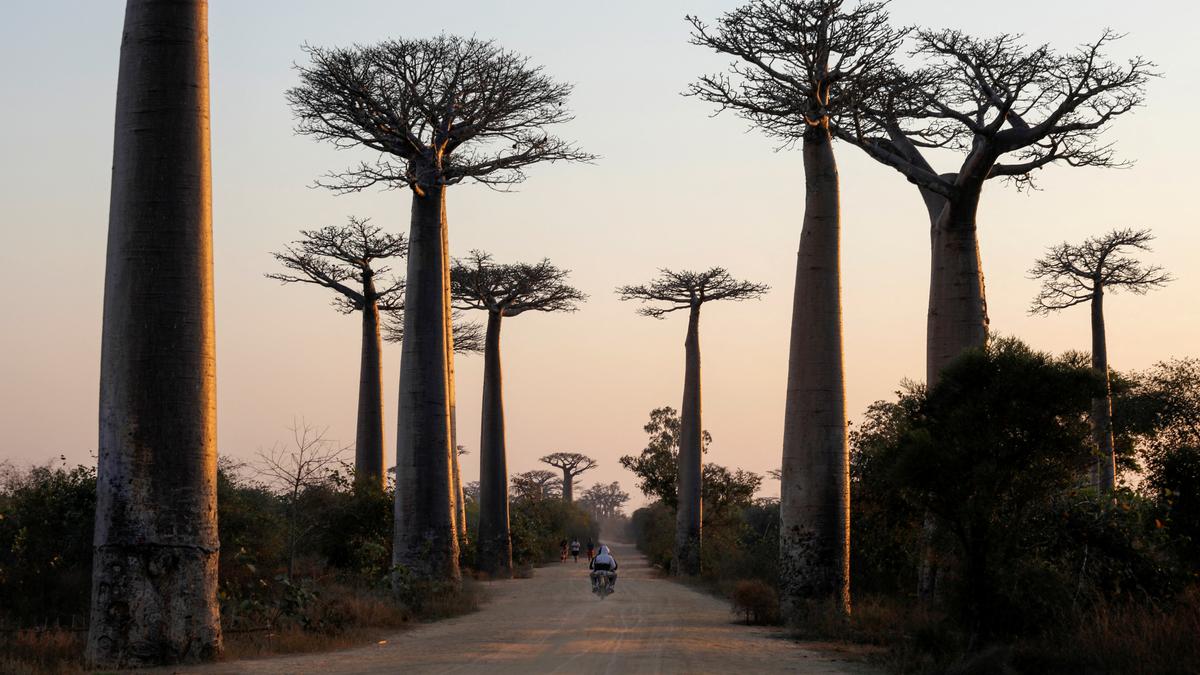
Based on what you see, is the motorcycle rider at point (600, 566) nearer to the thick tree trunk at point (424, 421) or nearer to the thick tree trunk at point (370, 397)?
the thick tree trunk at point (424, 421)

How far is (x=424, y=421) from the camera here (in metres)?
17.4

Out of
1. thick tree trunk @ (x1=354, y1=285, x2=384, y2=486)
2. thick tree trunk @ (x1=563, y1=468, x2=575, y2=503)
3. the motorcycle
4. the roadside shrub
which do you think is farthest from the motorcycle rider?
thick tree trunk @ (x1=563, y1=468, x2=575, y2=503)

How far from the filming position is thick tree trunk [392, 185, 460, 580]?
1709 centimetres

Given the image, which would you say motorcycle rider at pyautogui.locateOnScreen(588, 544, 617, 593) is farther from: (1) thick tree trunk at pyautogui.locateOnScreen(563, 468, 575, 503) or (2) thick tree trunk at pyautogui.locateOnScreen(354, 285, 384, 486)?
(1) thick tree trunk at pyautogui.locateOnScreen(563, 468, 575, 503)

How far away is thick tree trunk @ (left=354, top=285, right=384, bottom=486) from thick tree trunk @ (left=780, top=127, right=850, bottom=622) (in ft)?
48.7

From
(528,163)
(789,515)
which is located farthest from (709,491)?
(789,515)

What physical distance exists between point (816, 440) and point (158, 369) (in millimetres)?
7342

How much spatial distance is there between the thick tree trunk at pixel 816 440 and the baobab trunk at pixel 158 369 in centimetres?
674

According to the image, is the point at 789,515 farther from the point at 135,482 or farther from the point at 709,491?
the point at 709,491

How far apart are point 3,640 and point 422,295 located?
925cm

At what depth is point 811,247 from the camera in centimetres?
1396

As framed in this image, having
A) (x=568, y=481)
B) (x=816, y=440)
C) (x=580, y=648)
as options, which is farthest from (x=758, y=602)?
(x=568, y=481)

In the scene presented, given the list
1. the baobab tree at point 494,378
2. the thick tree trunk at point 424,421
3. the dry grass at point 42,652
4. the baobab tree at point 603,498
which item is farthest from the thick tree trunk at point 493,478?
the baobab tree at point 603,498

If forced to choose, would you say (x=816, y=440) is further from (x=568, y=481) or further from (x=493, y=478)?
(x=568, y=481)
